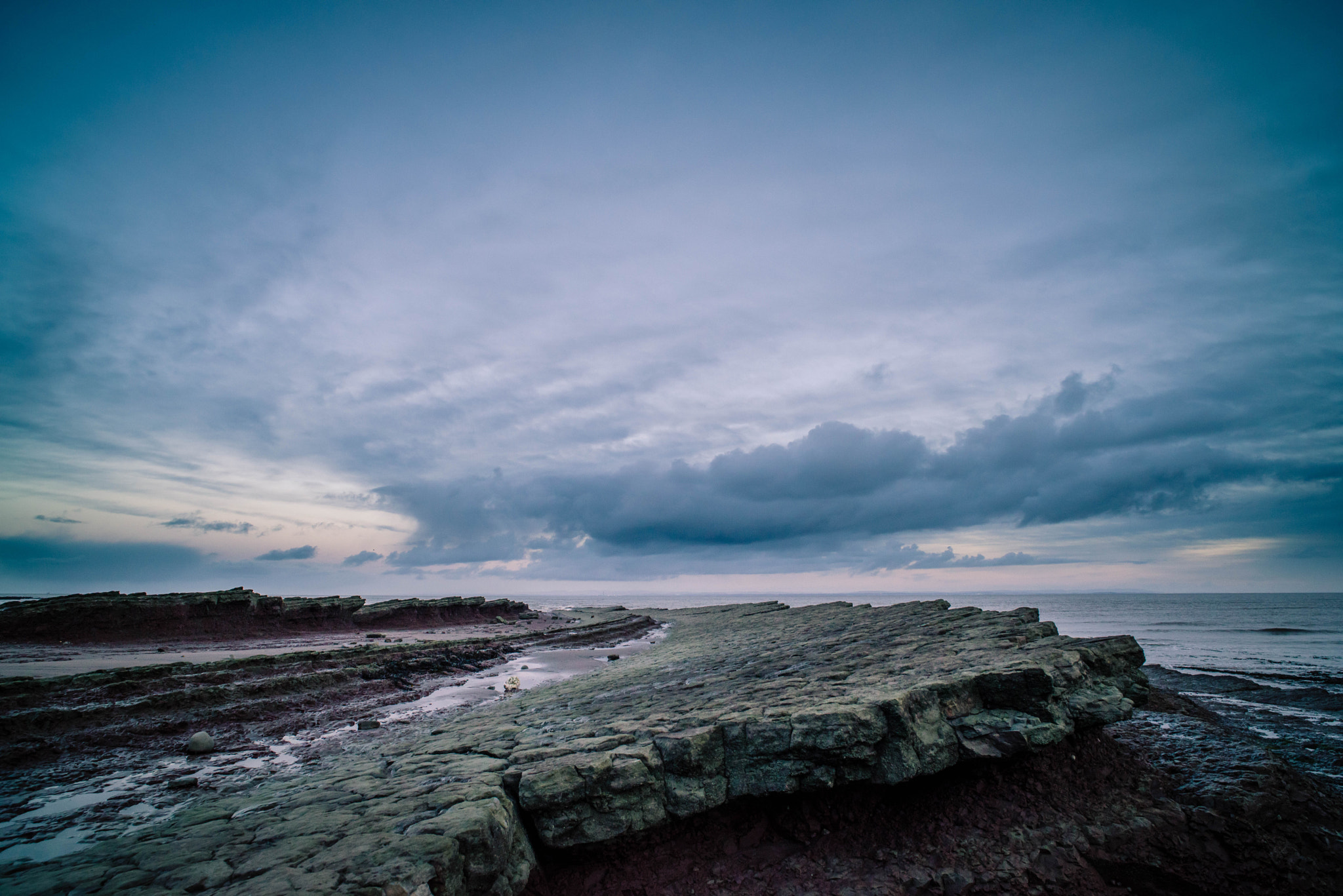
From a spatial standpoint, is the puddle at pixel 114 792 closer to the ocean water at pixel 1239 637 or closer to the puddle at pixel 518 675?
the puddle at pixel 518 675

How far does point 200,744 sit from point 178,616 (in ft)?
74.8

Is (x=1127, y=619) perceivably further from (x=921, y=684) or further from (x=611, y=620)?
(x=921, y=684)

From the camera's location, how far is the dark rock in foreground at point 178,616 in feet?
73.1

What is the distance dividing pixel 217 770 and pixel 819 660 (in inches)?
421

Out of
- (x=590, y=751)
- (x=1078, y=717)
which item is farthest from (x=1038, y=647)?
(x=590, y=751)

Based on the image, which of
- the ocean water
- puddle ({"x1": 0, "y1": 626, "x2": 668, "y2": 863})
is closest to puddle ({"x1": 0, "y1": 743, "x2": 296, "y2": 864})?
puddle ({"x1": 0, "y1": 626, "x2": 668, "y2": 863})

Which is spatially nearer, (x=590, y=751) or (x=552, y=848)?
(x=552, y=848)

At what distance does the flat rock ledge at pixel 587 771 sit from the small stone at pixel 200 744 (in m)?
3.04

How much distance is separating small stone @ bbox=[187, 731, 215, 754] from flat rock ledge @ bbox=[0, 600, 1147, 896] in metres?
3.04

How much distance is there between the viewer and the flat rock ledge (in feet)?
13.9

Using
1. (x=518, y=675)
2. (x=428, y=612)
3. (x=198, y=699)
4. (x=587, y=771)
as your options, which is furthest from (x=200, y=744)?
(x=428, y=612)

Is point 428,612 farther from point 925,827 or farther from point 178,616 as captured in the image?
point 925,827

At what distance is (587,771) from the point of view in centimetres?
539

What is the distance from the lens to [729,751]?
19.2ft
